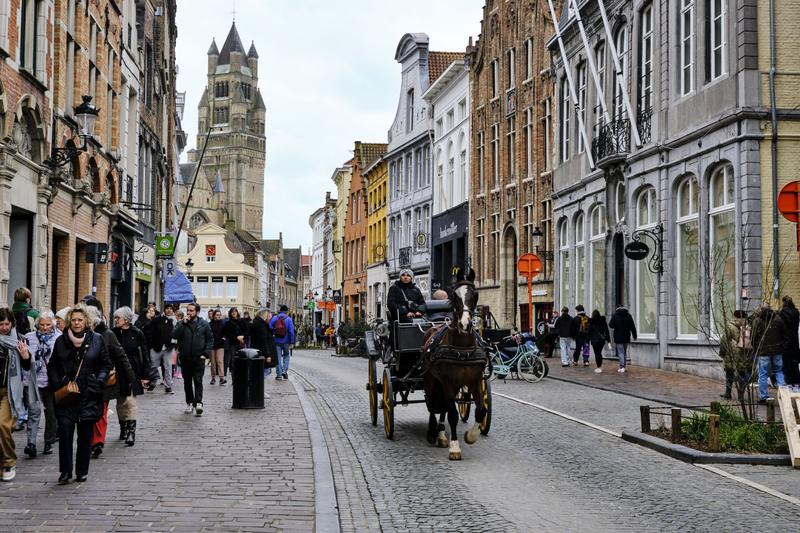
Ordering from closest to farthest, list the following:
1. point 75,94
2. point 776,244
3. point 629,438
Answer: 1. point 629,438
2. point 776,244
3. point 75,94

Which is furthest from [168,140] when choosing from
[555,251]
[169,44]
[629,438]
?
[629,438]

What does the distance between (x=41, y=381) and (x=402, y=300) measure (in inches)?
170

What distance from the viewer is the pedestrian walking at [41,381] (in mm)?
11070

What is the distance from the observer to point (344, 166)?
81.5 meters

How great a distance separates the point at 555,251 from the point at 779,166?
1544cm

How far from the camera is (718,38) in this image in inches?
928

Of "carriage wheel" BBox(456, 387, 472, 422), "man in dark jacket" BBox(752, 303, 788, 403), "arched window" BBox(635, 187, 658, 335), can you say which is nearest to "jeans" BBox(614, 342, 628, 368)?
"arched window" BBox(635, 187, 658, 335)

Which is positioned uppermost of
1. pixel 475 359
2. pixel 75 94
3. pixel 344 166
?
pixel 344 166

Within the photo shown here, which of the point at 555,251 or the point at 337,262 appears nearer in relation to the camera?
the point at 555,251

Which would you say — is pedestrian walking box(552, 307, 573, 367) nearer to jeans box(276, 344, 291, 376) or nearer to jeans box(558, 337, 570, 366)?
jeans box(558, 337, 570, 366)

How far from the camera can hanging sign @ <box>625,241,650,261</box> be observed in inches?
1009

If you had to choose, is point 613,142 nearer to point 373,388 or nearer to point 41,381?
point 373,388

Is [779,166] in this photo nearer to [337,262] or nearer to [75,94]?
[75,94]

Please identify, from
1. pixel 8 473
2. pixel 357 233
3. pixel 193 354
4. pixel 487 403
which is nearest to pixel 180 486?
pixel 8 473
